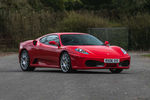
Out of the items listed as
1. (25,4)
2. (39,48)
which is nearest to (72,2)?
(25,4)

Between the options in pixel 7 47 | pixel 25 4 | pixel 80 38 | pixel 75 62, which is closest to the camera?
pixel 75 62

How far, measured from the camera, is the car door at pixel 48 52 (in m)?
15.3

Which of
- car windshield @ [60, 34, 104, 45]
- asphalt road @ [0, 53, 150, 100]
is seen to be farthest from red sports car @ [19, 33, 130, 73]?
asphalt road @ [0, 53, 150, 100]

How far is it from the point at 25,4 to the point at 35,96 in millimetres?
34714

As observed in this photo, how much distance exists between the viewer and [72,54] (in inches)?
568

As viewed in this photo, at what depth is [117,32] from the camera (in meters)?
36.8

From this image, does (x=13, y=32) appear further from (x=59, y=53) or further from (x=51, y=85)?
(x=51, y=85)

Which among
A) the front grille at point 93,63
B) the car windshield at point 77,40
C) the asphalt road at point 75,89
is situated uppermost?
the car windshield at point 77,40

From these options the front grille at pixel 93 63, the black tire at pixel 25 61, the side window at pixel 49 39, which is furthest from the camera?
the black tire at pixel 25 61

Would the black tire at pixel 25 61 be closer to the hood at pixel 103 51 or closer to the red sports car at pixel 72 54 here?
the red sports car at pixel 72 54

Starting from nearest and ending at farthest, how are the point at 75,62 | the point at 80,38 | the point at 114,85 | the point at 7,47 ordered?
the point at 114,85, the point at 75,62, the point at 80,38, the point at 7,47

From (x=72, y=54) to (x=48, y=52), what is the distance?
145 cm

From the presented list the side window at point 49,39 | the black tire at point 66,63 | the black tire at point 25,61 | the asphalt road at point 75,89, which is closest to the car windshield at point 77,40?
the side window at point 49,39

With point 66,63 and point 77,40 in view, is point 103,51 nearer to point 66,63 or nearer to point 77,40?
point 66,63
